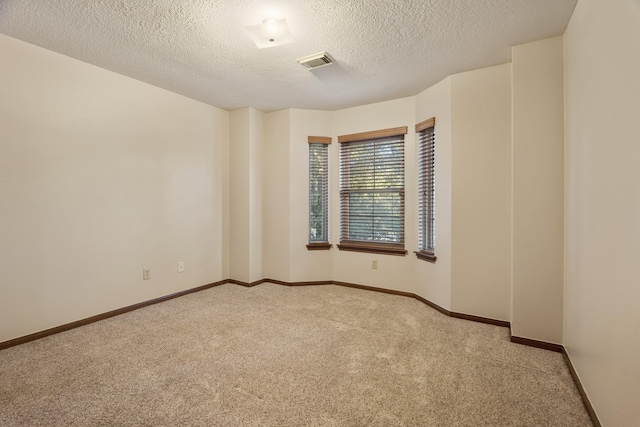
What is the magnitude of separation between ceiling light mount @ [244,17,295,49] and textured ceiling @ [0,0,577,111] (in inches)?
1.7

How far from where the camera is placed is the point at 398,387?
6.26 ft

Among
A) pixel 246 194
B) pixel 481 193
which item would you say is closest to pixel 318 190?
pixel 246 194

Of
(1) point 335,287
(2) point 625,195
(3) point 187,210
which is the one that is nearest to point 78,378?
(3) point 187,210

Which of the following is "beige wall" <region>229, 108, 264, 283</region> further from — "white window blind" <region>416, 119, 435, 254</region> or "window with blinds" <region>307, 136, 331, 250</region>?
"white window blind" <region>416, 119, 435, 254</region>

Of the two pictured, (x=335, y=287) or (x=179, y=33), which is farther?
(x=335, y=287)

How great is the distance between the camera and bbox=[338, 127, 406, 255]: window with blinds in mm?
4000

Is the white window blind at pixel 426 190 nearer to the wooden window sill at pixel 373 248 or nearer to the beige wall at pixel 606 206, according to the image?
the wooden window sill at pixel 373 248

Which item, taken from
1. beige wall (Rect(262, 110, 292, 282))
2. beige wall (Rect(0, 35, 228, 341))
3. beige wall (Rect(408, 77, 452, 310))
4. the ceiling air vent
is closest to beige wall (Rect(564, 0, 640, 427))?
beige wall (Rect(408, 77, 452, 310))

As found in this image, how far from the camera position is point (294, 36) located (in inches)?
96.9

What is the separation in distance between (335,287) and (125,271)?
101 inches

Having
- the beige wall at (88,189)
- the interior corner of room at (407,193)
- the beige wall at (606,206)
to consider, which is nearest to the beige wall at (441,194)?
the interior corner of room at (407,193)

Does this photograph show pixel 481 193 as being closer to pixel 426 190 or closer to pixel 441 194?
pixel 441 194

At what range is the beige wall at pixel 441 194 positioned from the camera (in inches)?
127

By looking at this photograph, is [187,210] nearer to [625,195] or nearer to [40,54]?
[40,54]
